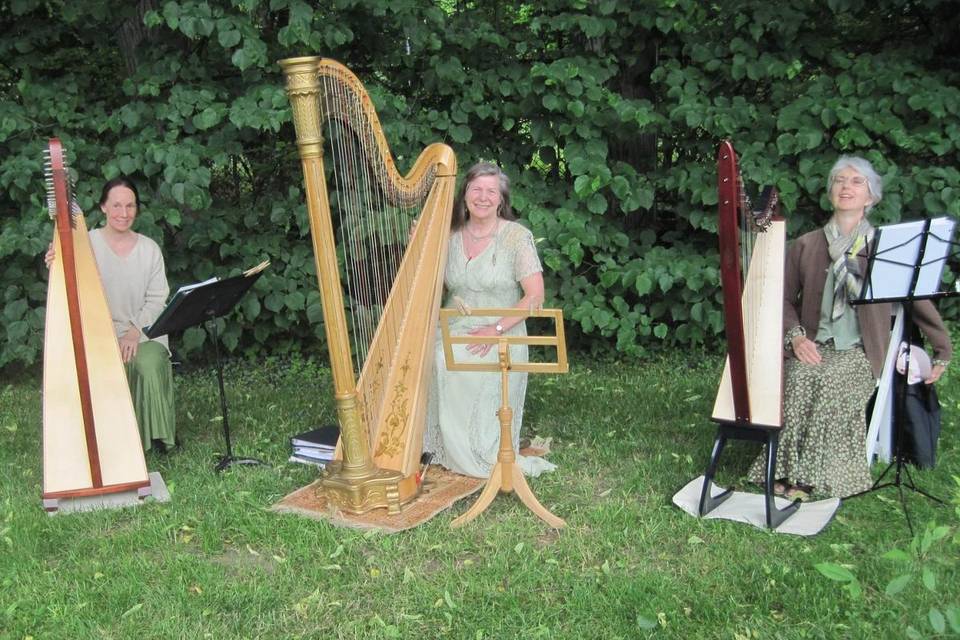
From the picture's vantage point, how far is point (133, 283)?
4098mm

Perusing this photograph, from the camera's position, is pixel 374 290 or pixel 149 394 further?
pixel 374 290

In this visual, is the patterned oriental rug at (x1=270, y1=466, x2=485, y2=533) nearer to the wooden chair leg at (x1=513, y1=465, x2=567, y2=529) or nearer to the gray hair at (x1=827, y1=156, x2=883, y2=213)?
the wooden chair leg at (x1=513, y1=465, x2=567, y2=529)

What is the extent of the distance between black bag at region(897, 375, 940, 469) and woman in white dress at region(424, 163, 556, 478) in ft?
4.74

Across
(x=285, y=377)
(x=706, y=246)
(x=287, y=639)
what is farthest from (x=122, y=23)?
(x=287, y=639)

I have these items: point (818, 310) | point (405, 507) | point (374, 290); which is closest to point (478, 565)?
point (405, 507)

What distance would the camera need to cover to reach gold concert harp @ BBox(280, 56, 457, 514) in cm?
272

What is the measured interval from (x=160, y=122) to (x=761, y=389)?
384 centimetres

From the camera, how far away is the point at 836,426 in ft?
11.6

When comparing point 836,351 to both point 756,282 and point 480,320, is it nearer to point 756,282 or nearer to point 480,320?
point 756,282

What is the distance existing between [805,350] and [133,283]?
2847 mm

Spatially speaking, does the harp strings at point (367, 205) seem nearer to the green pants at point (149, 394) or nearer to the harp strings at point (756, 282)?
the green pants at point (149, 394)

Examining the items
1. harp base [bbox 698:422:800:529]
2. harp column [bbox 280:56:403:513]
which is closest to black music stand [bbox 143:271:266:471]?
harp column [bbox 280:56:403:513]

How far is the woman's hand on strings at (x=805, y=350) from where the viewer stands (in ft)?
11.8

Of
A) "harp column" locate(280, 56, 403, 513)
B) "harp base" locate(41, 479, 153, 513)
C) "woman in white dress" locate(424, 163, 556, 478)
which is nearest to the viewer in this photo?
"harp column" locate(280, 56, 403, 513)
